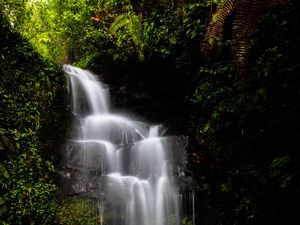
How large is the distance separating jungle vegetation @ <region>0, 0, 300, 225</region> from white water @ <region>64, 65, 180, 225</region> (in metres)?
0.55

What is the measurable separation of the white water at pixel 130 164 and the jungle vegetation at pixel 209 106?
552 millimetres

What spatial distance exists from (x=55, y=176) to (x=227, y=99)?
3167 millimetres

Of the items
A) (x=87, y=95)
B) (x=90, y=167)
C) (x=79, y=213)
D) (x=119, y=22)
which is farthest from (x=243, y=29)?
(x=87, y=95)

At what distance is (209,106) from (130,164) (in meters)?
1.91

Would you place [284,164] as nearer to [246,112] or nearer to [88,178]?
[246,112]

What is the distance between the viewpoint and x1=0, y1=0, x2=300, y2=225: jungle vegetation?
3.17 m

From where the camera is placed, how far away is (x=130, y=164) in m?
6.22

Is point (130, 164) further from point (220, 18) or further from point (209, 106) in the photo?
point (220, 18)

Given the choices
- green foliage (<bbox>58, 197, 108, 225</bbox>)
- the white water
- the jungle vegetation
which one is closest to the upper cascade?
the white water

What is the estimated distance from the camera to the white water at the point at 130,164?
5.47 m

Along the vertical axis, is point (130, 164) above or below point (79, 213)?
Answer: above

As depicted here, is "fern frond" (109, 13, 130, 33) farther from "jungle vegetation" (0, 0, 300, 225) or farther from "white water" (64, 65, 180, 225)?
"white water" (64, 65, 180, 225)

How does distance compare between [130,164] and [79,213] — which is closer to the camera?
[79,213]

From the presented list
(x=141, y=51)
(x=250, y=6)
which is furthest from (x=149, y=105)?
(x=250, y=6)
